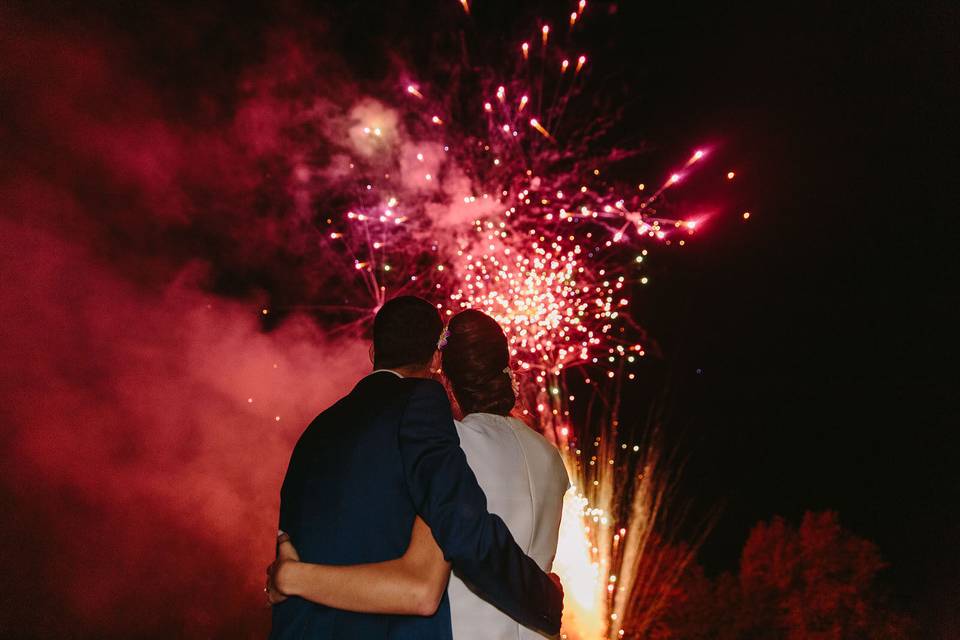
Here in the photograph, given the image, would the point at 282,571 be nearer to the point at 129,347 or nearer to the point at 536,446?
the point at 536,446

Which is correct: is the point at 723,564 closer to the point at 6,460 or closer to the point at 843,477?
the point at 843,477

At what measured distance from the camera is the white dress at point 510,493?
7.72ft

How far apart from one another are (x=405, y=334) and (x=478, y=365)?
36 cm

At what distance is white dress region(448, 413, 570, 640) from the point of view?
92.6 inches

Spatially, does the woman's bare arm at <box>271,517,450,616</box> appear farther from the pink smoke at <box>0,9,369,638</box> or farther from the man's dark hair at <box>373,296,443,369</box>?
the pink smoke at <box>0,9,369,638</box>

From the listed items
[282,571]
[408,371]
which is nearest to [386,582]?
[282,571]

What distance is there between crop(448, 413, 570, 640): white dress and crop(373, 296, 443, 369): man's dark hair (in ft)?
0.96

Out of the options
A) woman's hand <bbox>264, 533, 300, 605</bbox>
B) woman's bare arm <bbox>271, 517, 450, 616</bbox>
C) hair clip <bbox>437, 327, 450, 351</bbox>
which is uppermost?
hair clip <bbox>437, 327, 450, 351</bbox>

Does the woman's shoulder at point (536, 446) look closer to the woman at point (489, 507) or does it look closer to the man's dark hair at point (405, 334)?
the woman at point (489, 507)

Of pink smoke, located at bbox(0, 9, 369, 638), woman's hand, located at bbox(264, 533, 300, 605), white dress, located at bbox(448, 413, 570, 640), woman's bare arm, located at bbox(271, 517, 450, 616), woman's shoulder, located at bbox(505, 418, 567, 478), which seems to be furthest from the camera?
pink smoke, located at bbox(0, 9, 369, 638)

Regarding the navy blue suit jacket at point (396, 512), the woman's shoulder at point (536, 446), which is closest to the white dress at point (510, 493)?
the woman's shoulder at point (536, 446)

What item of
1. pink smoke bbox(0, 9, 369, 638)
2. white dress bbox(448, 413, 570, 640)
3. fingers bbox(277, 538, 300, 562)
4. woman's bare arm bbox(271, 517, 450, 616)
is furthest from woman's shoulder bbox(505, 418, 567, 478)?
pink smoke bbox(0, 9, 369, 638)

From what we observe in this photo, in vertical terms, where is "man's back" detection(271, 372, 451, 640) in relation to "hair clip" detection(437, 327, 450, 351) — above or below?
below

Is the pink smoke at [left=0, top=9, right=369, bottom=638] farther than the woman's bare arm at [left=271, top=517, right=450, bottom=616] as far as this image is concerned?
Yes
